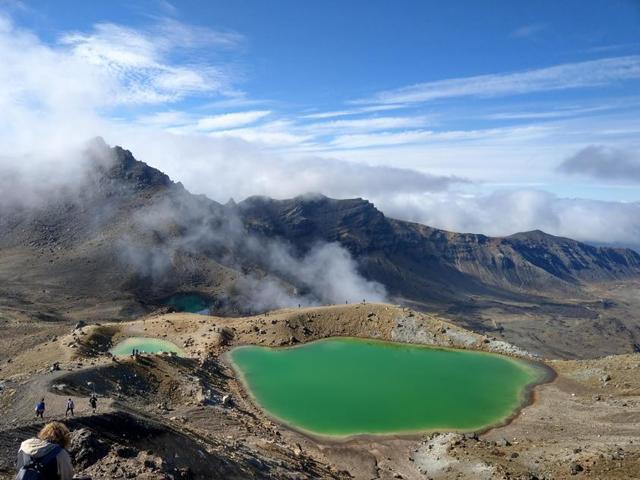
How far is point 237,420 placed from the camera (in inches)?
1645

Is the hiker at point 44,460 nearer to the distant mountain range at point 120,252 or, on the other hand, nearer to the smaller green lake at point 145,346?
the smaller green lake at point 145,346

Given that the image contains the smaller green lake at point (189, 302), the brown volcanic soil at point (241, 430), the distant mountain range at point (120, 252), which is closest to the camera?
the brown volcanic soil at point (241, 430)

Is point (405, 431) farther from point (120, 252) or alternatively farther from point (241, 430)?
point (120, 252)

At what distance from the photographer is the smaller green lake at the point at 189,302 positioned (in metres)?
135

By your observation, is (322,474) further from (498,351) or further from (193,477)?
(498,351)

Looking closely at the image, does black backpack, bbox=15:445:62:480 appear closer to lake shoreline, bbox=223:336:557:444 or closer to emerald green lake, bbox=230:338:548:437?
lake shoreline, bbox=223:336:557:444

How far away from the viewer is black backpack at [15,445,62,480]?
8461 millimetres

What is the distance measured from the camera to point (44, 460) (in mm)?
8586

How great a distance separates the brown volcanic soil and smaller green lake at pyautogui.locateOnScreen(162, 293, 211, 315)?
6663 cm

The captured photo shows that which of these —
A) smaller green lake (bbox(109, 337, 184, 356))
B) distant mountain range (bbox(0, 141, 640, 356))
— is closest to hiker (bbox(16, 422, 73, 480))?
smaller green lake (bbox(109, 337, 184, 356))

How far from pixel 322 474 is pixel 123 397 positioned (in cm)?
1957

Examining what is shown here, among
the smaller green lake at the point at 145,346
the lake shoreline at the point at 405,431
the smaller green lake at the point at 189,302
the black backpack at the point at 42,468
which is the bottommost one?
the smaller green lake at the point at 189,302

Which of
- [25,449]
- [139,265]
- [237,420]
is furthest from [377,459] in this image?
[139,265]

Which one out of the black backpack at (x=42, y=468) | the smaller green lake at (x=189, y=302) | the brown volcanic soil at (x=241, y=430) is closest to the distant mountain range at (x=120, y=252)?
the smaller green lake at (x=189, y=302)
